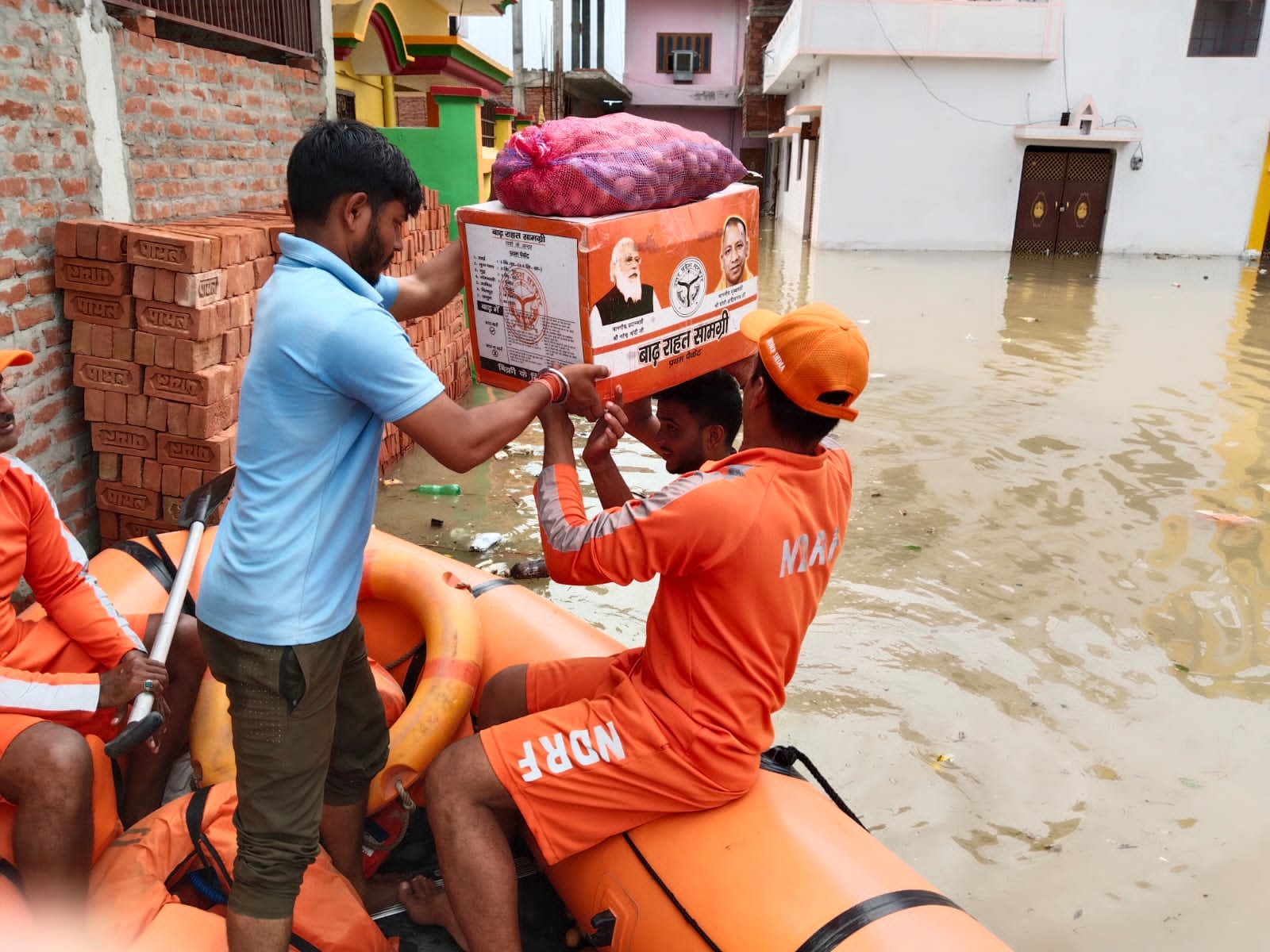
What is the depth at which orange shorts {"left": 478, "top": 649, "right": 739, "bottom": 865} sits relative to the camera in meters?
1.86

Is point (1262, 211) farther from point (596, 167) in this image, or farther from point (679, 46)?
point (596, 167)

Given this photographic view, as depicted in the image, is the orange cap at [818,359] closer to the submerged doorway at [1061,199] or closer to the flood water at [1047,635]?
the flood water at [1047,635]

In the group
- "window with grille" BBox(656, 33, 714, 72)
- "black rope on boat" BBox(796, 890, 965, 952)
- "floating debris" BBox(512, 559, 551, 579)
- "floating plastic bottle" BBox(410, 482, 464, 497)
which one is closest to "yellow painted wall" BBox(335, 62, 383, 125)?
"floating plastic bottle" BBox(410, 482, 464, 497)

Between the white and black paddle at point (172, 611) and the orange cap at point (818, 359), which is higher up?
the orange cap at point (818, 359)

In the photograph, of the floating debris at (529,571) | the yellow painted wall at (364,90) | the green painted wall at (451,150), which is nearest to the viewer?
the floating debris at (529,571)

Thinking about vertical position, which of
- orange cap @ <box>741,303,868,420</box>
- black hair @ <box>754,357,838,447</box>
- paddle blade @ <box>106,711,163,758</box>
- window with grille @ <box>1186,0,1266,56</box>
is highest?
window with grille @ <box>1186,0,1266,56</box>

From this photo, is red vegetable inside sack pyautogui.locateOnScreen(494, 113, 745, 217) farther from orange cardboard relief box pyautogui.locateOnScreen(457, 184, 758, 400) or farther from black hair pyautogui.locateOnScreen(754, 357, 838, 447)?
black hair pyautogui.locateOnScreen(754, 357, 838, 447)

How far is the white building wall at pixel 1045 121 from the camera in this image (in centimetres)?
1675

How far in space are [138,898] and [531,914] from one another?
898mm

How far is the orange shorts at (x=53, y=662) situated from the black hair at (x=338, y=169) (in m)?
1.24

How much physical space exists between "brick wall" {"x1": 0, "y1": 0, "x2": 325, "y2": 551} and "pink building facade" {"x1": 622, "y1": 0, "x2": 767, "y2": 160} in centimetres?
2583

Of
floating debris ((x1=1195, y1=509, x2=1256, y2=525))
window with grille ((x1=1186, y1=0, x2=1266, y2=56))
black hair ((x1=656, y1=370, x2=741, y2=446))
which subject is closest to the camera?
black hair ((x1=656, y1=370, x2=741, y2=446))

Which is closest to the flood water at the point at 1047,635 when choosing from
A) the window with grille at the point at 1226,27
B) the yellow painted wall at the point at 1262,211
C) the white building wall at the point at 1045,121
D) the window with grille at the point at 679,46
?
the white building wall at the point at 1045,121

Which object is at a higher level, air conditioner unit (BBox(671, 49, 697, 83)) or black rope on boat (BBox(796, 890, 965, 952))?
air conditioner unit (BBox(671, 49, 697, 83))
